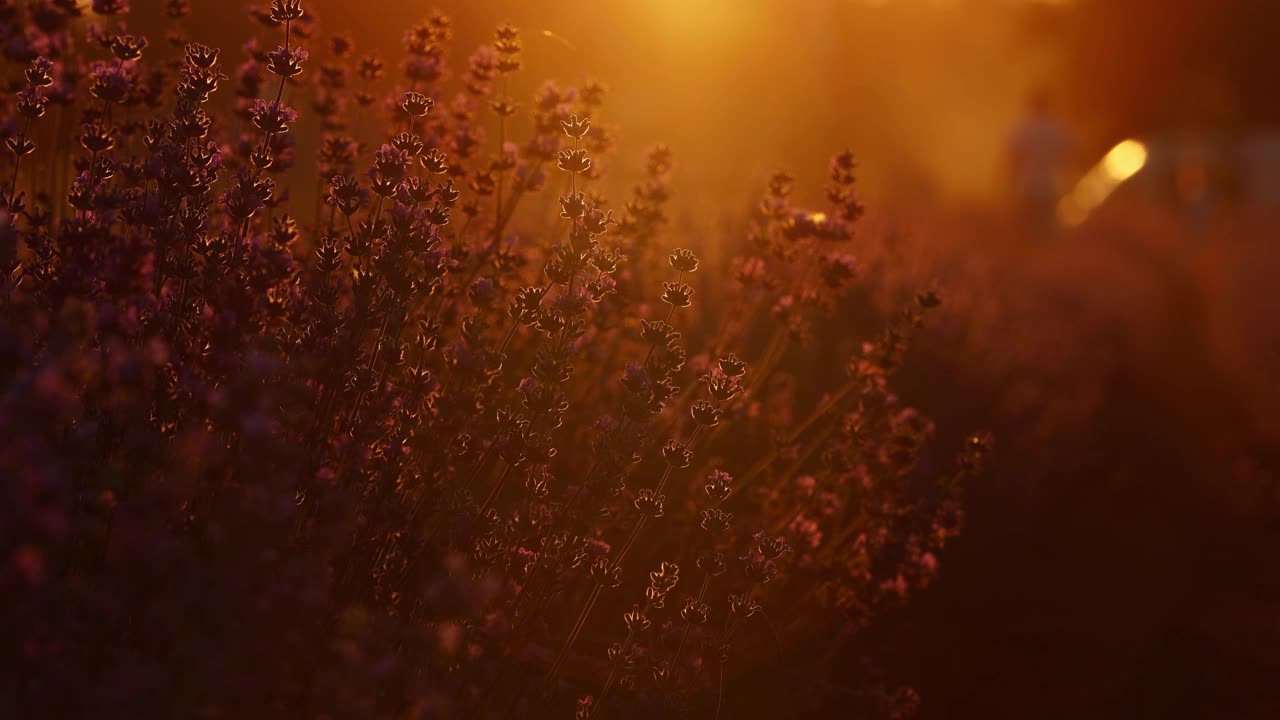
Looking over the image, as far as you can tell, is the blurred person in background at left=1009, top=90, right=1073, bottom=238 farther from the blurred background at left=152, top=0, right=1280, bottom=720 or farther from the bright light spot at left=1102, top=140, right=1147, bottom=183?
the bright light spot at left=1102, top=140, right=1147, bottom=183

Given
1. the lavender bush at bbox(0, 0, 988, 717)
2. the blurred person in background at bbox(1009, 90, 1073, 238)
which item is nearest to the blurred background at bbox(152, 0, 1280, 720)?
the blurred person in background at bbox(1009, 90, 1073, 238)

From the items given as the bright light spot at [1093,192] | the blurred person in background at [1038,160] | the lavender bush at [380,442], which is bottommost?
the lavender bush at [380,442]

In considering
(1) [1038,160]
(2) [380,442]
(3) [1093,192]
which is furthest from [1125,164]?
(2) [380,442]

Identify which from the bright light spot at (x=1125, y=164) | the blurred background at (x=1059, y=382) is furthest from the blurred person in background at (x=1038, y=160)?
the bright light spot at (x=1125, y=164)

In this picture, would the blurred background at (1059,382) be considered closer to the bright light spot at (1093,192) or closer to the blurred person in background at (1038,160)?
the bright light spot at (1093,192)

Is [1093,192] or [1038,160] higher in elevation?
[1038,160]

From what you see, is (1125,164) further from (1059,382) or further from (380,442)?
(380,442)

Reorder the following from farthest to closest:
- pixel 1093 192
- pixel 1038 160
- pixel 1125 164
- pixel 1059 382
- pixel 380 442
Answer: pixel 1038 160
pixel 1093 192
pixel 1125 164
pixel 1059 382
pixel 380 442
